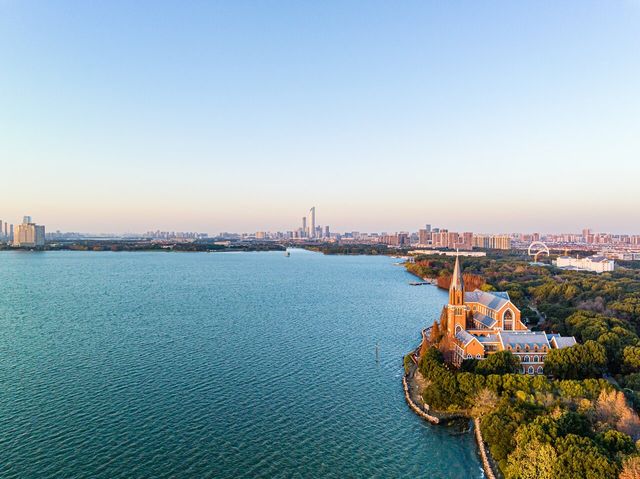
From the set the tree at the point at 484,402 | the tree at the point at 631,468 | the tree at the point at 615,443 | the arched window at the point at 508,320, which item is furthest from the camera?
the arched window at the point at 508,320

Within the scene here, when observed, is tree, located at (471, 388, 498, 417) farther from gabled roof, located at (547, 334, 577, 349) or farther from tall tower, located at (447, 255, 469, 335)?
tall tower, located at (447, 255, 469, 335)

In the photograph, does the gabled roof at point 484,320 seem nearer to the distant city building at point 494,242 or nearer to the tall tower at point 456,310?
the tall tower at point 456,310

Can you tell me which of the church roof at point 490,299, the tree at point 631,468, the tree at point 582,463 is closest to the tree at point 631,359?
the church roof at point 490,299

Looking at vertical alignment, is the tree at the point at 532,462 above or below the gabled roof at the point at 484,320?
below

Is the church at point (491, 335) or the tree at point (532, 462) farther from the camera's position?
the church at point (491, 335)

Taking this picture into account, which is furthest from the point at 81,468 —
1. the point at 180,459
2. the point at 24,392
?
the point at 24,392

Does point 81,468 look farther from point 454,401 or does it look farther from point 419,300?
point 419,300

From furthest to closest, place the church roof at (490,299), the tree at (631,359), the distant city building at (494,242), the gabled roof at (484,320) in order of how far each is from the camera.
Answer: the distant city building at (494,242) → the church roof at (490,299) → the gabled roof at (484,320) → the tree at (631,359)

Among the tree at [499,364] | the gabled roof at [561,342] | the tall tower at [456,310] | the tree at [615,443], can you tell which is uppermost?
the tall tower at [456,310]
